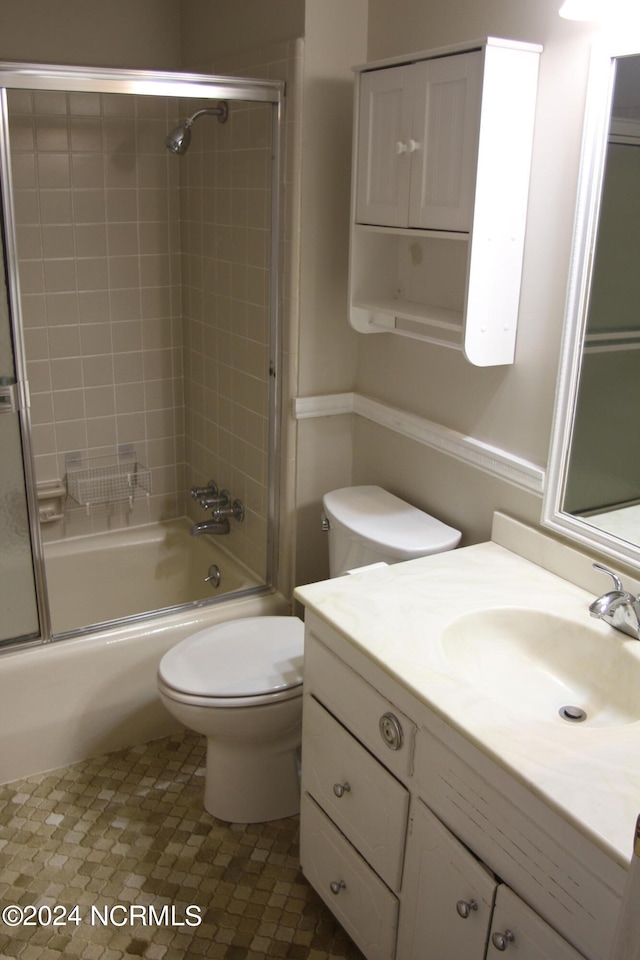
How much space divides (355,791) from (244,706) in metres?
0.41

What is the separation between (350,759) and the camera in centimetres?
168

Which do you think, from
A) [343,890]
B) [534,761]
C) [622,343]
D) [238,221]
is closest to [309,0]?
[238,221]

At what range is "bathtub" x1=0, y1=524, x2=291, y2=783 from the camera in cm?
230

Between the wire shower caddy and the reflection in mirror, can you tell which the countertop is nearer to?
the reflection in mirror

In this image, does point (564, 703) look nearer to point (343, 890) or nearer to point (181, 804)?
point (343, 890)

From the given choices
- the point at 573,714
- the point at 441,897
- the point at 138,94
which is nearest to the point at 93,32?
the point at 138,94

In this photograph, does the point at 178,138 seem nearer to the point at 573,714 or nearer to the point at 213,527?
the point at 213,527

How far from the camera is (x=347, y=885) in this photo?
177 cm

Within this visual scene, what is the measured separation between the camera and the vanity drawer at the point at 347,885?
166 cm

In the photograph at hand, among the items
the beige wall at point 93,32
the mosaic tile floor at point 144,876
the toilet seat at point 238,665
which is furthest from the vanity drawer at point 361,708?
the beige wall at point 93,32

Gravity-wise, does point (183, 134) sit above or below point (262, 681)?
above

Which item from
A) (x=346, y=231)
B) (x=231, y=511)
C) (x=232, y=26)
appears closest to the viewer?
(x=346, y=231)

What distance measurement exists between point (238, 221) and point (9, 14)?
35.8 inches

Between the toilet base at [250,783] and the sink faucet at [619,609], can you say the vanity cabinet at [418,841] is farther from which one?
the sink faucet at [619,609]
